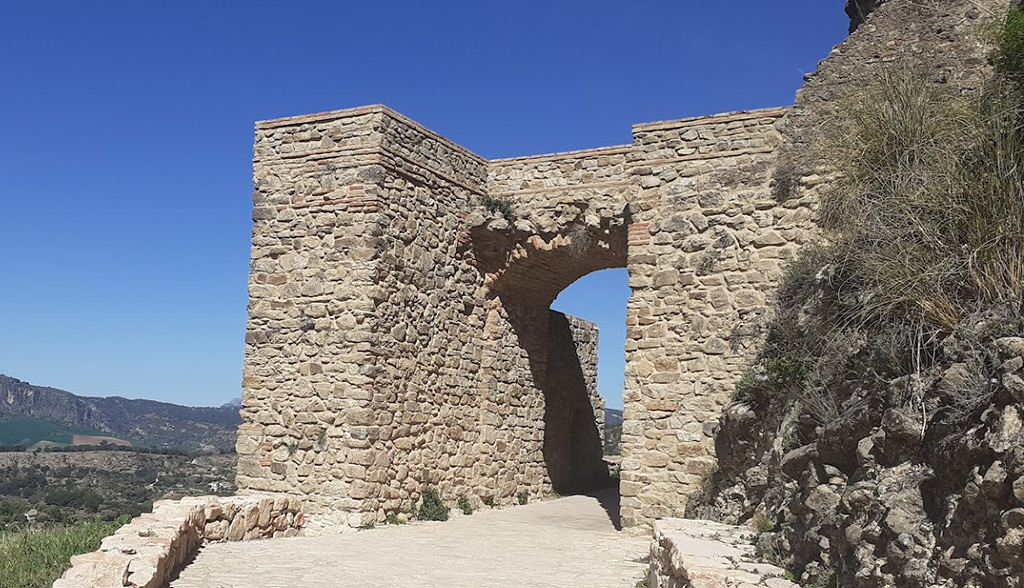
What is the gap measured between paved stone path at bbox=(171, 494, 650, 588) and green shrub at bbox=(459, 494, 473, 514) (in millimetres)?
459

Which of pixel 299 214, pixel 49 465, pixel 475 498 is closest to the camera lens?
pixel 299 214

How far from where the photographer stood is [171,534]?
652 cm

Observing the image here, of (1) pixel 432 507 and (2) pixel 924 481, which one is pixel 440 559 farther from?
(2) pixel 924 481

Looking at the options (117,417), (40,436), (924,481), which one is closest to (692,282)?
(924,481)

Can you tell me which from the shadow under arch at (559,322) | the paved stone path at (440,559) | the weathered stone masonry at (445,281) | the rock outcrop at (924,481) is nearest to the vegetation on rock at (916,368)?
the rock outcrop at (924,481)

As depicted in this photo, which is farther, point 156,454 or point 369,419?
point 156,454

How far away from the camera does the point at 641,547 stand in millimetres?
8711

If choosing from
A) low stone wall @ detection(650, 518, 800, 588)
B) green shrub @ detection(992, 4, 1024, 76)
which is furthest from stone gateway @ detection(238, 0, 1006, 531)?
low stone wall @ detection(650, 518, 800, 588)

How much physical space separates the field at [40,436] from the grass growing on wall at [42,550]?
21403 mm

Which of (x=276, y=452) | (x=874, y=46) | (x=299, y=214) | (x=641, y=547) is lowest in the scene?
(x=641, y=547)

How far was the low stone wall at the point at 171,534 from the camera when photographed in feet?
17.6

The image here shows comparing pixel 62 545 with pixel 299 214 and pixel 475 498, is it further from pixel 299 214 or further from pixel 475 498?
pixel 475 498

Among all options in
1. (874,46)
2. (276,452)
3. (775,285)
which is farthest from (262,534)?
(874,46)

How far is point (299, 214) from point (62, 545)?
15.1 ft
